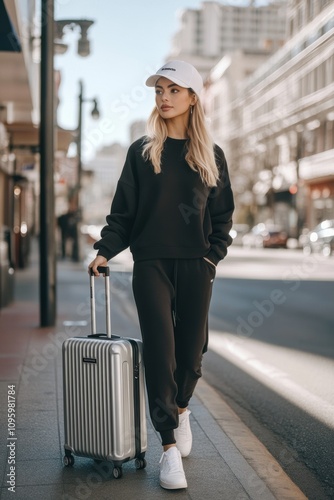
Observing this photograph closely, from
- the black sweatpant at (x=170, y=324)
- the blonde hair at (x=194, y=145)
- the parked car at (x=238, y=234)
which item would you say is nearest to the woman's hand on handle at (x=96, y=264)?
the black sweatpant at (x=170, y=324)

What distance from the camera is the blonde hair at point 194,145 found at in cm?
418

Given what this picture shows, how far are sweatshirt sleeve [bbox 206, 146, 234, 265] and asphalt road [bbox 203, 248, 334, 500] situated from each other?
1.31 m

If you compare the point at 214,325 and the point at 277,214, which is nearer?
the point at 214,325

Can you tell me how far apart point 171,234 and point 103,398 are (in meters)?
0.86

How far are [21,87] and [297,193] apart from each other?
40.1 metres

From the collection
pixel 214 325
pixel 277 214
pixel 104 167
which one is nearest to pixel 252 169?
pixel 277 214

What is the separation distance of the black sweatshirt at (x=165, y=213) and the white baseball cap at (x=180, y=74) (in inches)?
11.3

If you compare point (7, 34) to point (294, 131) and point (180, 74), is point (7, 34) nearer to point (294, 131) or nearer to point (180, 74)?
point (180, 74)

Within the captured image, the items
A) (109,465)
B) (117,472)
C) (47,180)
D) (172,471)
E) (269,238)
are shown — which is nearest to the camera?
(172,471)

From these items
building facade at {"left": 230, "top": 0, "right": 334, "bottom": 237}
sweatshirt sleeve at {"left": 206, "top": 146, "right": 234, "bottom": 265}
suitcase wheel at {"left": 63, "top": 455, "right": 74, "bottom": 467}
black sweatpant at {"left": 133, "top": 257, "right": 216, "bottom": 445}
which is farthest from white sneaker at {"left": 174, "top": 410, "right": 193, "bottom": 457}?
building facade at {"left": 230, "top": 0, "right": 334, "bottom": 237}

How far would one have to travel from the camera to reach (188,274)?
4.18 m

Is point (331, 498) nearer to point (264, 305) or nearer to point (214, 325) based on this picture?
point (214, 325)

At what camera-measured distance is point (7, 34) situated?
895cm

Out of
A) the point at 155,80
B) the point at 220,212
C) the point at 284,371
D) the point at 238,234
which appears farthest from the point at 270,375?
the point at 238,234
